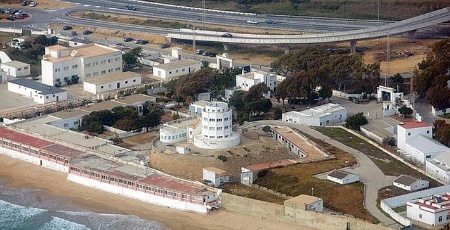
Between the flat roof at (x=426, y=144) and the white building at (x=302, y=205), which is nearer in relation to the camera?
the white building at (x=302, y=205)

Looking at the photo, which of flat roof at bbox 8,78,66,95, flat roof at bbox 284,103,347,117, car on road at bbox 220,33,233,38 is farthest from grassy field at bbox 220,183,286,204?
car on road at bbox 220,33,233,38

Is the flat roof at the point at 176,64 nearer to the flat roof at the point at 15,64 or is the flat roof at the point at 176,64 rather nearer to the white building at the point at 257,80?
the white building at the point at 257,80

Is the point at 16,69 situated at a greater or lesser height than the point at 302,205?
greater

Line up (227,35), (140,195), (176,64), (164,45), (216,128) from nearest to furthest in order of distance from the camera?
(140,195), (216,128), (176,64), (227,35), (164,45)

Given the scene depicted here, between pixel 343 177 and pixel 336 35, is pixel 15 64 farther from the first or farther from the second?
pixel 343 177

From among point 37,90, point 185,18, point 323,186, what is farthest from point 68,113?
point 185,18

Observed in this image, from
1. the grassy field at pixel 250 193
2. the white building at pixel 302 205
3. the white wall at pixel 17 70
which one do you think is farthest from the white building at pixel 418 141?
the white wall at pixel 17 70

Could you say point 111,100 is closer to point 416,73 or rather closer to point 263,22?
point 416,73

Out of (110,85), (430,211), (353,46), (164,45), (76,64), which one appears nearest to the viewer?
(430,211)
